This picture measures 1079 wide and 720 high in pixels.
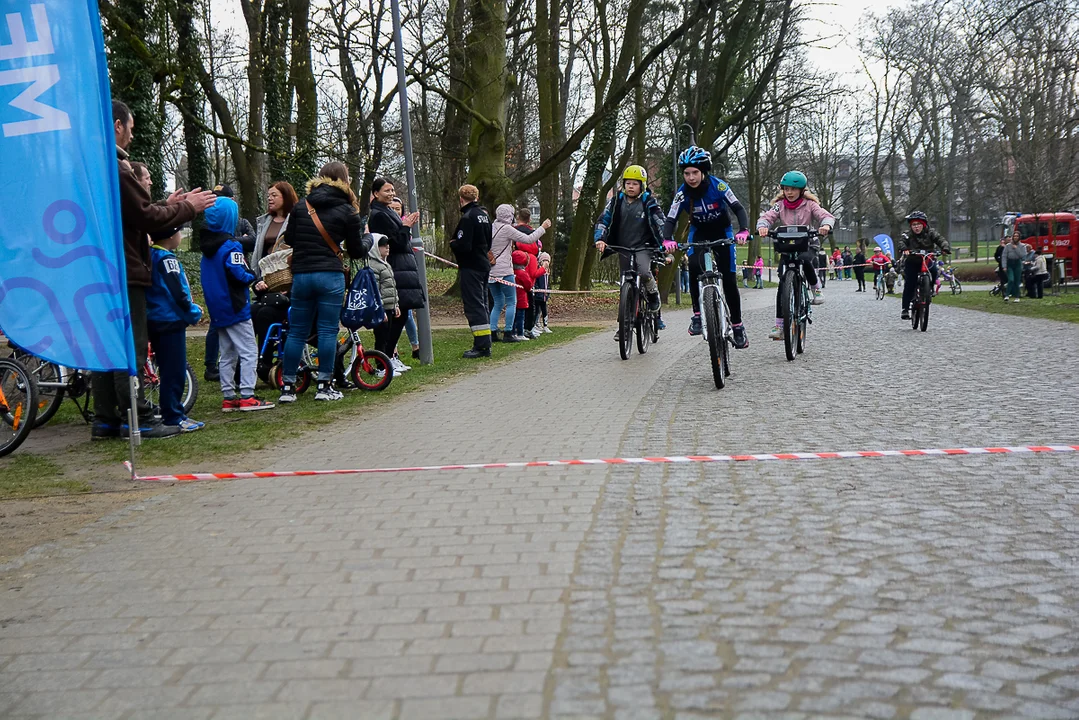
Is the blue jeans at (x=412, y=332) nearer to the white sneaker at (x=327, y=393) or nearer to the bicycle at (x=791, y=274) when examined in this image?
the white sneaker at (x=327, y=393)

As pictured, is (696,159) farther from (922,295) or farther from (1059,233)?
(1059,233)

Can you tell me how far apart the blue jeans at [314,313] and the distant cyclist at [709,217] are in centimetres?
345

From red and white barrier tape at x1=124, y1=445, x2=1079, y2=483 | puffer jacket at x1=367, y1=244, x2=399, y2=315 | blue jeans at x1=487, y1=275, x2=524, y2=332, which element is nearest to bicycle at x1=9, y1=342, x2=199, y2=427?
red and white barrier tape at x1=124, y1=445, x2=1079, y2=483

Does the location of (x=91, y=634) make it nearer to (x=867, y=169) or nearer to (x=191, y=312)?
(x=191, y=312)

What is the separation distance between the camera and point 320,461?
669 cm

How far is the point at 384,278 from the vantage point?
425 inches

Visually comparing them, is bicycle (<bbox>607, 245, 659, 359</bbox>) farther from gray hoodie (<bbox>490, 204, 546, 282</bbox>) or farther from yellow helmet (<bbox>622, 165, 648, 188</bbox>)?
gray hoodie (<bbox>490, 204, 546, 282</bbox>)

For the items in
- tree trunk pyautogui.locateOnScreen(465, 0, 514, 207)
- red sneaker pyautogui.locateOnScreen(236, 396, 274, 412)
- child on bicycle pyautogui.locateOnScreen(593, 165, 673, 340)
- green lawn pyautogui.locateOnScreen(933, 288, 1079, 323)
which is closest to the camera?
red sneaker pyautogui.locateOnScreen(236, 396, 274, 412)

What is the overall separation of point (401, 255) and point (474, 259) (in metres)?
1.74

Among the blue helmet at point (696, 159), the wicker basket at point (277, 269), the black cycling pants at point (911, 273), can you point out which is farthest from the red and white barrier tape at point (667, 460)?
the black cycling pants at point (911, 273)

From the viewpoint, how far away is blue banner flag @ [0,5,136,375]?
5.57 meters

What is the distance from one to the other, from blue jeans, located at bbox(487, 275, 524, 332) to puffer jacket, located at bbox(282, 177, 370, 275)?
5904 millimetres

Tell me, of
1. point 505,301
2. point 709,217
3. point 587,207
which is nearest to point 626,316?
point 709,217

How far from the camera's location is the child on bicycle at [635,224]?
40.2 feet
